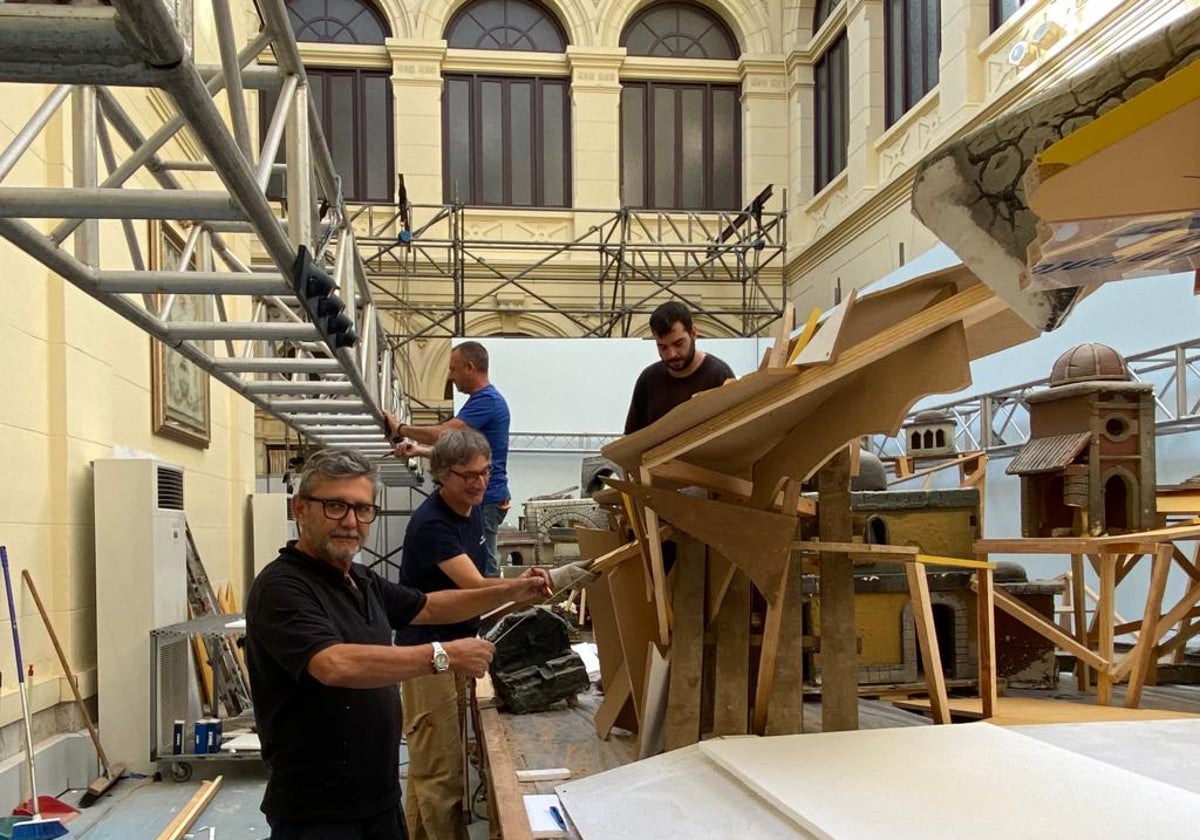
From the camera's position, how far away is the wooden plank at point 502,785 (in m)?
3.01

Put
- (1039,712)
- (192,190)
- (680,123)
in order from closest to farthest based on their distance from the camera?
1. (192,190)
2. (1039,712)
3. (680,123)

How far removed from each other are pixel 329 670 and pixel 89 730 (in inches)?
163

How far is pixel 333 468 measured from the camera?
2.64 m

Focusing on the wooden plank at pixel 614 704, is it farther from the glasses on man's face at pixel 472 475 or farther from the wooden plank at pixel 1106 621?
the wooden plank at pixel 1106 621

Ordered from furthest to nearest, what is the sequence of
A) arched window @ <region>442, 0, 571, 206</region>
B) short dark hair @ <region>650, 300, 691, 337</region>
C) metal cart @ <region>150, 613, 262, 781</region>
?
arched window @ <region>442, 0, 571, 206</region>, metal cart @ <region>150, 613, 262, 781</region>, short dark hair @ <region>650, 300, 691, 337</region>

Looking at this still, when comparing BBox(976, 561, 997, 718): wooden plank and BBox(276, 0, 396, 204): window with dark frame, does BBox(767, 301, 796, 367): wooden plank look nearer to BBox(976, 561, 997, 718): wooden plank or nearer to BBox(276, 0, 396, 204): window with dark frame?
BBox(976, 561, 997, 718): wooden plank

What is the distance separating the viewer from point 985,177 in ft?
5.66

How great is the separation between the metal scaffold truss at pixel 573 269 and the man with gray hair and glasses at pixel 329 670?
42.4ft

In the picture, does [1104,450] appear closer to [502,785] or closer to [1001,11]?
[502,785]

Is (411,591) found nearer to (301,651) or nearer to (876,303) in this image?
(301,651)

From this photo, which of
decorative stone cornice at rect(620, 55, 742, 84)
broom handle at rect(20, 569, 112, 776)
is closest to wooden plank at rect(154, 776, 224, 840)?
broom handle at rect(20, 569, 112, 776)

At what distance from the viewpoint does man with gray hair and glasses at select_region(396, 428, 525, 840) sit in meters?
3.57

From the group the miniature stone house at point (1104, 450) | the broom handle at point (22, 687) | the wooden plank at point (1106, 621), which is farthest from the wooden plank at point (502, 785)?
the miniature stone house at point (1104, 450)

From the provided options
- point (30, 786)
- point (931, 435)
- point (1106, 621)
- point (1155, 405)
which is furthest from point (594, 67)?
point (30, 786)
